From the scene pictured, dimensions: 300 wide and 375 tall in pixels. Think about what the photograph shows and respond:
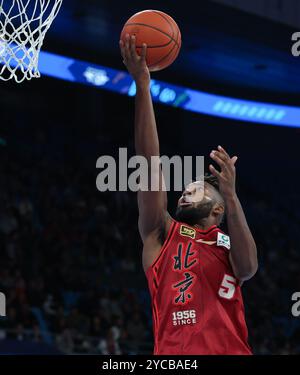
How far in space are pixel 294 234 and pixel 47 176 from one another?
587 cm

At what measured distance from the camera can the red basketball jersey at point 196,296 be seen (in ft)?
9.86

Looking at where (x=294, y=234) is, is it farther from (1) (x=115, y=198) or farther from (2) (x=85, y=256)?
(2) (x=85, y=256)

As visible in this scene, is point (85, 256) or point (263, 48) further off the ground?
point (263, 48)

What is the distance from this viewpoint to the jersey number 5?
3.06m

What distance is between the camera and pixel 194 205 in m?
3.26

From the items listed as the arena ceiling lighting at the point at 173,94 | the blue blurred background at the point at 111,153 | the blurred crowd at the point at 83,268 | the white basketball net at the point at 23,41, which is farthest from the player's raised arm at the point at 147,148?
the arena ceiling lighting at the point at 173,94

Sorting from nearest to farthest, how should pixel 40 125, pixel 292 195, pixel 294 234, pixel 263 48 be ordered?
pixel 263 48 < pixel 40 125 < pixel 294 234 < pixel 292 195

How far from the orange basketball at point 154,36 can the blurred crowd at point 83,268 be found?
518 cm

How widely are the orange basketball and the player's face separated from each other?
27.3 inches

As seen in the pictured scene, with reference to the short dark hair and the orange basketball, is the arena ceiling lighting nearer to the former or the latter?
the orange basketball

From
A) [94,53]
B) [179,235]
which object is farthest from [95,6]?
[179,235]

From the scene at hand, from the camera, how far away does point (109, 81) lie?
38.1 feet

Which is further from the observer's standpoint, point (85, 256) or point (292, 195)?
point (292, 195)

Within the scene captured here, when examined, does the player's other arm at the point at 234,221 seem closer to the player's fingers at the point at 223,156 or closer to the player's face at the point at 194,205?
the player's fingers at the point at 223,156
